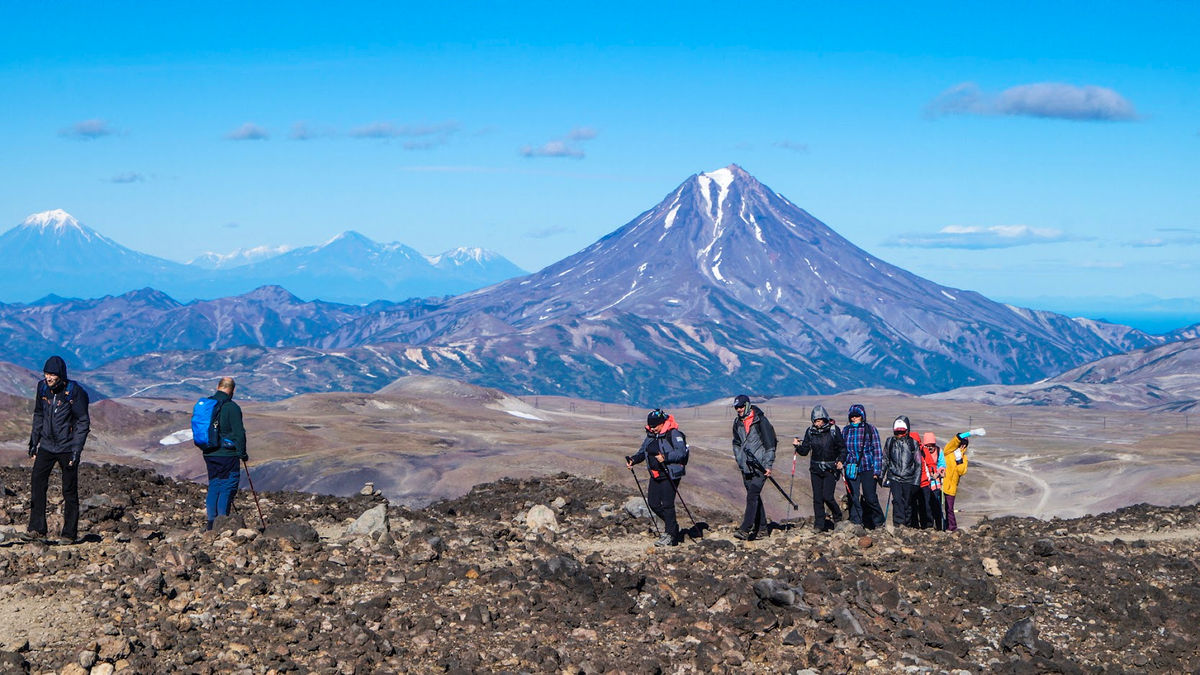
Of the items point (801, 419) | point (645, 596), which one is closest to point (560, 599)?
point (645, 596)

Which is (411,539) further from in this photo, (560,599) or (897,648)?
(897,648)

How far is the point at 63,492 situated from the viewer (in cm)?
1383

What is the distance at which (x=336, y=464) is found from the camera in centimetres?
5688

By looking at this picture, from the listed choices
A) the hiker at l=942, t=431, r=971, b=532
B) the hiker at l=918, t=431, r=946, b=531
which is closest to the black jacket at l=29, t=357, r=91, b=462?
the hiker at l=918, t=431, r=946, b=531

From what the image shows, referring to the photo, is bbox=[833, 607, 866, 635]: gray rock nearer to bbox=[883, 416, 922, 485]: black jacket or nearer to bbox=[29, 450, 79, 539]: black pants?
bbox=[883, 416, 922, 485]: black jacket

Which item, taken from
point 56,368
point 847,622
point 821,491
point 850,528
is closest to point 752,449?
point 821,491

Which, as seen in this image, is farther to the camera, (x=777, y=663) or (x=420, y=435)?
(x=420, y=435)

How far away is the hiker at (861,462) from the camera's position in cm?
1800

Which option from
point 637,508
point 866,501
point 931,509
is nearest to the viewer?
point 866,501

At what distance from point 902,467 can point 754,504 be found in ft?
9.96

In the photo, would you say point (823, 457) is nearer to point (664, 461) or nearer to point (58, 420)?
point (664, 461)

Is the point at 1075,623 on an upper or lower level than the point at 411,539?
lower

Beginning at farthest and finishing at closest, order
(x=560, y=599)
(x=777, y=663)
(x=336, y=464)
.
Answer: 1. (x=336, y=464)
2. (x=560, y=599)
3. (x=777, y=663)

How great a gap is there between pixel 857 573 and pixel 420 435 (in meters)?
71.1
